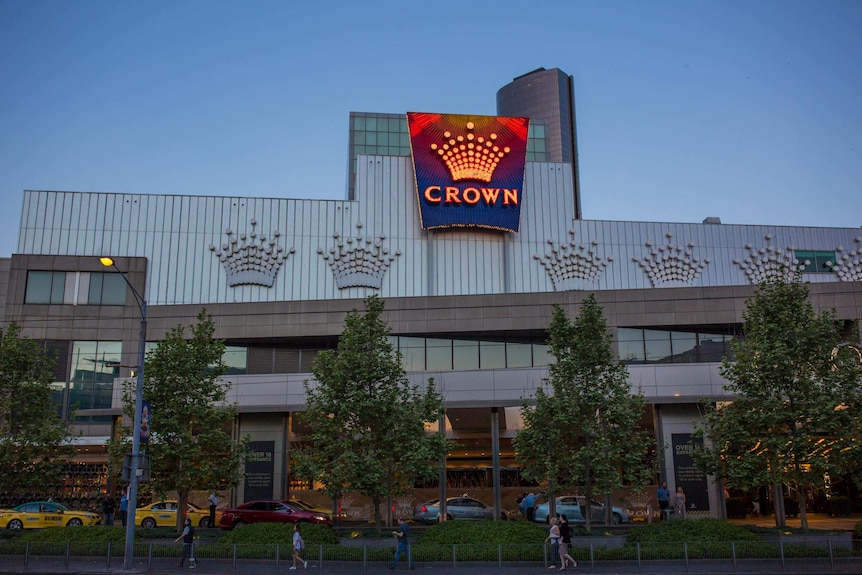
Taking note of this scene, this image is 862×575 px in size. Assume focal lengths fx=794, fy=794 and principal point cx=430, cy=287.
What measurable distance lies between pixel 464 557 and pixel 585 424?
8.21 m

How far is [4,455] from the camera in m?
32.9

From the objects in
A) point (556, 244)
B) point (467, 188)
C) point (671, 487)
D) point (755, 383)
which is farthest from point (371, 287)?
point (755, 383)

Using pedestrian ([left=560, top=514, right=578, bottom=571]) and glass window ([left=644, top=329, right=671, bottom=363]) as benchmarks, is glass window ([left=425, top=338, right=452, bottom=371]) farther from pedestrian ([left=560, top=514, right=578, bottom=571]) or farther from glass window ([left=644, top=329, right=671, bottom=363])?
pedestrian ([left=560, top=514, right=578, bottom=571])

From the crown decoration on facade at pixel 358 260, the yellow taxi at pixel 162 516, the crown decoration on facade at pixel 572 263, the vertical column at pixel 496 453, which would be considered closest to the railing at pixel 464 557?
the yellow taxi at pixel 162 516

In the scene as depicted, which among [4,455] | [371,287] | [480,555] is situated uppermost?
[371,287]

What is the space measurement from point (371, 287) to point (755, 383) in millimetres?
27021

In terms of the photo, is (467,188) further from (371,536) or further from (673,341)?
(371,536)

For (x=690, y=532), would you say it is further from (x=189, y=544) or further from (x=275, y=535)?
(x=189, y=544)

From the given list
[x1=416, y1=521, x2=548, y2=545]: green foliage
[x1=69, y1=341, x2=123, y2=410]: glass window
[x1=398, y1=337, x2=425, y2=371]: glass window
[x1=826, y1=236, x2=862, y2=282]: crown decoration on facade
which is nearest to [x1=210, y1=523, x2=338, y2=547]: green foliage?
[x1=416, y1=521, x2=548, y2=545]: green foliage

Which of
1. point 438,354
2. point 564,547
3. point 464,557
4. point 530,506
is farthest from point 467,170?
point 564,547

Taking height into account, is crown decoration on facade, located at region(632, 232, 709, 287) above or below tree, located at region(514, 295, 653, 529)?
above

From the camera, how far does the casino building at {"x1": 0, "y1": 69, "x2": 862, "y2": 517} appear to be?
44406mm

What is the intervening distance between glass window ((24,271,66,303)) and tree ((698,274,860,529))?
4012 centimetres

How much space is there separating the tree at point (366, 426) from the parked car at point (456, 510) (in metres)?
7.00
